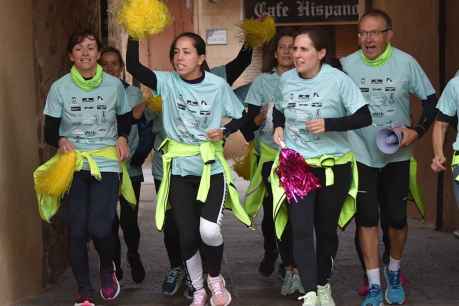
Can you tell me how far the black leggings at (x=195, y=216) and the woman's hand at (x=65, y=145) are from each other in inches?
27.9

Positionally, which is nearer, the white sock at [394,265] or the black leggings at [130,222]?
the white sock at [394,265]

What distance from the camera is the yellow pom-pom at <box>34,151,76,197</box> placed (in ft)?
20.3

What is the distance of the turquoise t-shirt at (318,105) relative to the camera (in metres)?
5.93

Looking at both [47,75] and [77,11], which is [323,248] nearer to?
[47,75]

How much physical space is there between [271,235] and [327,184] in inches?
55.0

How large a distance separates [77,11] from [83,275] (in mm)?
2891

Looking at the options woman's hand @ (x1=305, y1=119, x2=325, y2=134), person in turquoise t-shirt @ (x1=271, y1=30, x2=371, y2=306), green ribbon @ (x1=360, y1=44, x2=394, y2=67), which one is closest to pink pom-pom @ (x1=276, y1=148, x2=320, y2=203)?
person in turquoise t-shirt @ (x1=271, y1=30, x2=371, y2=306)

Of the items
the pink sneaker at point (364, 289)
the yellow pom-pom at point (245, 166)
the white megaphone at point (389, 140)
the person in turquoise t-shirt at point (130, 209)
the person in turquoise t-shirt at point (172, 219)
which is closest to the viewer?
the white megaphone at point (389, 140)

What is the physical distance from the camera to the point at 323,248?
6102mm

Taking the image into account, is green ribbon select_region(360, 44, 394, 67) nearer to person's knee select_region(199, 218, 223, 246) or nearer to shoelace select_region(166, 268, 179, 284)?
person's knee select_region(199, 218, 223, 246)

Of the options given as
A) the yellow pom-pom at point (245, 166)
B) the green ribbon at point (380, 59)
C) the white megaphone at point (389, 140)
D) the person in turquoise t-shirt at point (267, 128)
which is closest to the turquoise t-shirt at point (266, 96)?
the person in turquoise t-shirt at point (267, 128)

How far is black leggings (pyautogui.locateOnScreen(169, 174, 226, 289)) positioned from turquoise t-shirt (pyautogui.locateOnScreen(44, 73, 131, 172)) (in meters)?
0.56

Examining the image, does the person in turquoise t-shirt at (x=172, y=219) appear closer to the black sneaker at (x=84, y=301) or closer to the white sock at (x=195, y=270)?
the white sock at (x=195, y=270)

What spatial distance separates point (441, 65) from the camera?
9516mm
